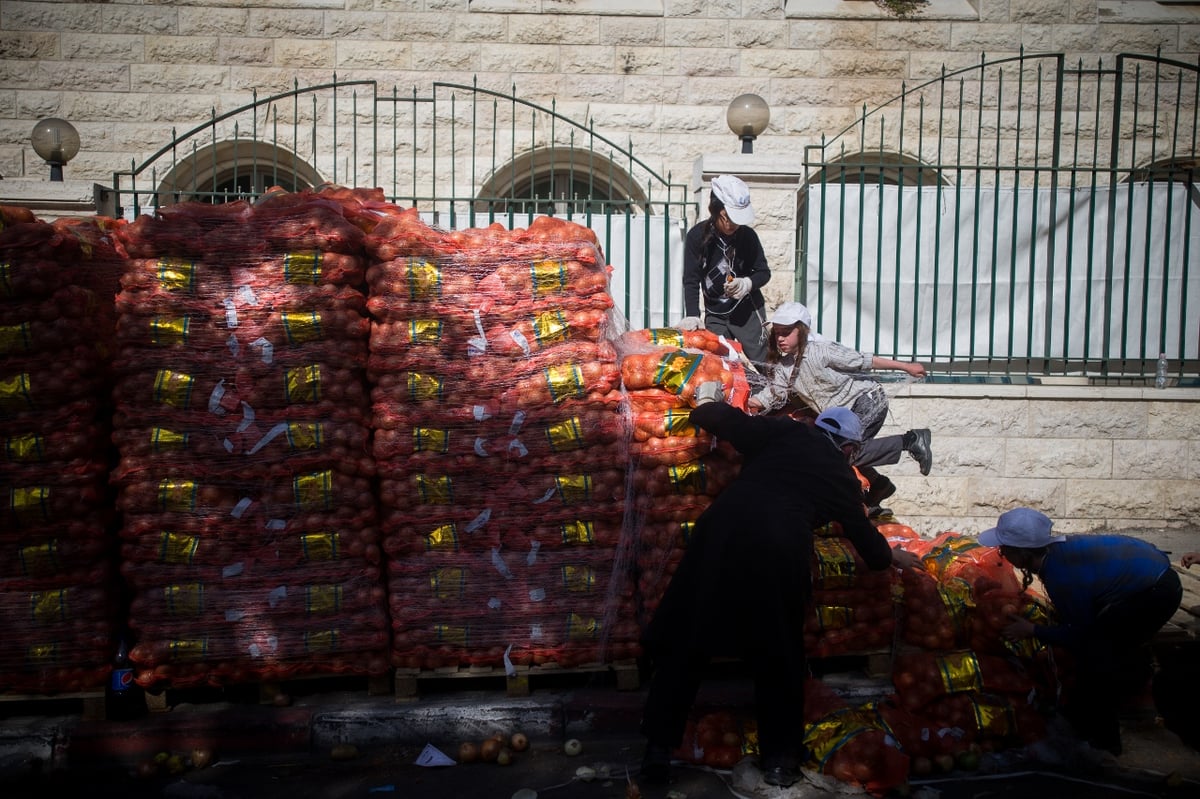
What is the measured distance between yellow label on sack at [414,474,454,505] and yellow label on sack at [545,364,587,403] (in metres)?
0.74

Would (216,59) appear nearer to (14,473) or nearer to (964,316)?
(14,473)

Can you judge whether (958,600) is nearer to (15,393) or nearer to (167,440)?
(167,440)

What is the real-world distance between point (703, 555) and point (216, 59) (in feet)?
26.2

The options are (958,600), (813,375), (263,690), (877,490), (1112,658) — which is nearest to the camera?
(1112,658)

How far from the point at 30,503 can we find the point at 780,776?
13.2ft

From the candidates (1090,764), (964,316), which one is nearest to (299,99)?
(964,316)

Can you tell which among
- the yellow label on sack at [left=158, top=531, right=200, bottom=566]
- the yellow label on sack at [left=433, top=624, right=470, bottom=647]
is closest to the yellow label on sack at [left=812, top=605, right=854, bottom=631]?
the yellow label on sack at [left=433, top=624, right=470, bottom=647]

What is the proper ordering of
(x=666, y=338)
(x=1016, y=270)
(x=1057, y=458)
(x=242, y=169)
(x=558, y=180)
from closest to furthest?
(x=666, y=338) → (x=1057, y=458) → (x=1016, y=270) → (x=242, y=169) → (x=558, y=180)

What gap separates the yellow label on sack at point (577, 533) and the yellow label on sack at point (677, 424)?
0.70 metres

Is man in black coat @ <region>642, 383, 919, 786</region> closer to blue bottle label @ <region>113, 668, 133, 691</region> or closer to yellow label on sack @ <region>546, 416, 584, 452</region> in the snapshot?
yellow label on sack @ <region>546, 416, 584, 452</region>

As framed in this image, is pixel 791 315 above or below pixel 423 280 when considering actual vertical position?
below

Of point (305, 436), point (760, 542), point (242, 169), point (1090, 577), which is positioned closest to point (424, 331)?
point (305, 436)

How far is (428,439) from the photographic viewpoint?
17.3 feet

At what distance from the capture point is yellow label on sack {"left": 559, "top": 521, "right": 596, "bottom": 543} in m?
5.37
